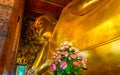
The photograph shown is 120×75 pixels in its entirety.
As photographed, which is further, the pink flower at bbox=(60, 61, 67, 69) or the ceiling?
the ceiling

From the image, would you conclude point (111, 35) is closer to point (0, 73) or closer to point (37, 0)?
point (0, 73)

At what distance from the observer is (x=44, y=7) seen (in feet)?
14.4

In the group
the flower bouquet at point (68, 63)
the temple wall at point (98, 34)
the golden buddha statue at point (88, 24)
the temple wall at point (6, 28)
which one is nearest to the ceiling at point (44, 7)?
the golden buddha statue at point (88, 24)

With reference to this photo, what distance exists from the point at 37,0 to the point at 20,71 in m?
1.61

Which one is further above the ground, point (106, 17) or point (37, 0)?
point (37, 0)

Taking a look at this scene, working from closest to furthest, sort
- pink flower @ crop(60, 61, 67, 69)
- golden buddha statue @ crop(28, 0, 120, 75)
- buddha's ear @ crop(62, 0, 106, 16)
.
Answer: pink flower @ crop(60, 61, 67, 69)
golden buddha statue @ crop(28, 0, 120, 75)
buddha's ear @ crop(62, 0, 106, 16)

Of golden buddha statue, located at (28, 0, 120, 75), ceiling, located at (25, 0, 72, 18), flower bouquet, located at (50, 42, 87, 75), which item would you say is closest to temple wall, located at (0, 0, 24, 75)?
flower bouquet, located at (50, 42, 87, 75)

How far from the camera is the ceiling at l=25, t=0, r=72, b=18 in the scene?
418 centimetres

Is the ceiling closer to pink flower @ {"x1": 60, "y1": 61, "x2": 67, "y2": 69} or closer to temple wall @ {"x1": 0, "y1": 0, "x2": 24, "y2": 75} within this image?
temple wall @ {"x1": 0, "y1": 0, "x2": 24, "y2": 75}

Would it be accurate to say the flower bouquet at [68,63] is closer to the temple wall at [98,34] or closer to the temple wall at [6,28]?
the temple wall at [98,34]

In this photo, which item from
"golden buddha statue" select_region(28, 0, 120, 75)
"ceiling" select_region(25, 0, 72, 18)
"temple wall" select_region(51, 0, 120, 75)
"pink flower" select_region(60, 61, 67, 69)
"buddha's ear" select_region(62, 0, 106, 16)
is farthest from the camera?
"ceiling" select_region(25, 0, 72, 18)

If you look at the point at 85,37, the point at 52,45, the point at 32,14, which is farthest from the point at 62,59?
the point at 32,14

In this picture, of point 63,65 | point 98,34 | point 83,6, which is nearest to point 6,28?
point 63,65

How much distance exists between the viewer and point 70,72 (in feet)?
4.71
